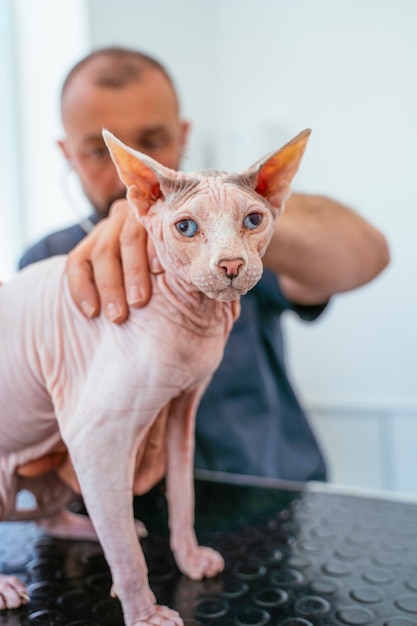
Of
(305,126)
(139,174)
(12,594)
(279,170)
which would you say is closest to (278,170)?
(279,170)

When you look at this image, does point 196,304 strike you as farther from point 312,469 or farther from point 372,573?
point 312,469

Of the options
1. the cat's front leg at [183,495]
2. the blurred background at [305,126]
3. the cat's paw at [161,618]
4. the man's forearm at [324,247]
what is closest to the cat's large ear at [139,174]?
the cat's front leg at [183,495]

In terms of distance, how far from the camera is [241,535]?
80 cm

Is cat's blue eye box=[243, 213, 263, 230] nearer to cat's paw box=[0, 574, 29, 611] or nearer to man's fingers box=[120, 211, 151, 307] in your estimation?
man's fingers box=[120, 211, 151, 307]

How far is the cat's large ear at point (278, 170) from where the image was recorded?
49 cm

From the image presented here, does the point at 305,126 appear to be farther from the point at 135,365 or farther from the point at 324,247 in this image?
the point at 135,365

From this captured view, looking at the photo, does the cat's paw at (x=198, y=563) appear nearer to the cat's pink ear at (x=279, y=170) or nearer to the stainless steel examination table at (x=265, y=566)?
the stainless steel examination table at (x=265, y=566)

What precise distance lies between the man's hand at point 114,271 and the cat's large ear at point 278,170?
113 millimetres

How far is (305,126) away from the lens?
5.75ft

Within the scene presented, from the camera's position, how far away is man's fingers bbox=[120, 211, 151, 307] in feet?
1.78

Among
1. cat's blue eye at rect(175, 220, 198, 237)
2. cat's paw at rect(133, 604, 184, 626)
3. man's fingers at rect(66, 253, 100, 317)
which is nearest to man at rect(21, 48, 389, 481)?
man's fingers at rect(66, 253, 100, 317)

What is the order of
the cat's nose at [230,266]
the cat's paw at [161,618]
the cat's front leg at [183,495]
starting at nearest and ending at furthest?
the cat's nose at [230,266] → the cat's paw at [161,618] → the cat's front leg at [183,495]

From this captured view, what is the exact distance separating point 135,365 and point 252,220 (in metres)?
0.15

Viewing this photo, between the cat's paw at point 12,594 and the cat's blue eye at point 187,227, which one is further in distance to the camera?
the cat's paw at point 12,594
